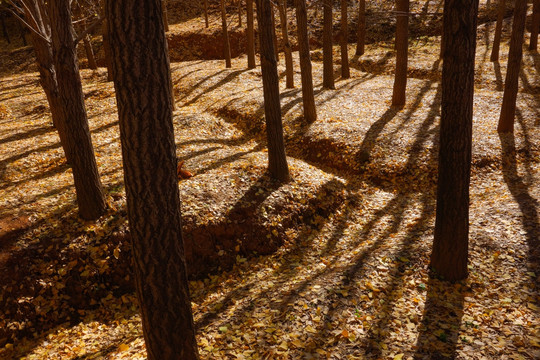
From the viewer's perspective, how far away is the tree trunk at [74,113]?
6516 mm

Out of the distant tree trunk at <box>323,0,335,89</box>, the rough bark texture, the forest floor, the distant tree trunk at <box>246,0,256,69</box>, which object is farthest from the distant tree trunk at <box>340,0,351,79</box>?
the rough bark texture

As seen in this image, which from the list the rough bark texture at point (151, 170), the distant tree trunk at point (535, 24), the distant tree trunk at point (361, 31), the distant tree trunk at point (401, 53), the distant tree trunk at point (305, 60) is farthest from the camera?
the distant tree trunk at point (361, 31)

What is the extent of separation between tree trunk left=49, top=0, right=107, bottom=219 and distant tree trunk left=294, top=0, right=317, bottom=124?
8211 mm

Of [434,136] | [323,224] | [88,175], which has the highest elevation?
[88,175]

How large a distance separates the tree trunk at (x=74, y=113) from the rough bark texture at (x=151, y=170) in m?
4.48

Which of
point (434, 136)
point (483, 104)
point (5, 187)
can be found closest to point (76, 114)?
point (5, 187)

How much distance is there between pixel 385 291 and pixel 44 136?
1305cm

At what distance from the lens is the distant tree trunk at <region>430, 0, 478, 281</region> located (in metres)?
5.00

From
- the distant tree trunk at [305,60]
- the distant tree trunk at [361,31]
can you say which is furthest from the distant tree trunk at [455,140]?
the distant tree trunk at [361,31]

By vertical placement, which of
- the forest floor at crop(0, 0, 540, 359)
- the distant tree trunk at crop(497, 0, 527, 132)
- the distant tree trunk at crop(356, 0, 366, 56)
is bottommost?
the forest floor at crop(0, 0, 540, 359)

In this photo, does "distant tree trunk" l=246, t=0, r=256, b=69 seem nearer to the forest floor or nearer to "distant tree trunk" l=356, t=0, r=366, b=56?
"distant tree trunk" l=356, t=0, r=366, b=56

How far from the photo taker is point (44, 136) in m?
12.6

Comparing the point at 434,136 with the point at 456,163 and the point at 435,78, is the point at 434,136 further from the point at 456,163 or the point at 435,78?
the point at 435,78

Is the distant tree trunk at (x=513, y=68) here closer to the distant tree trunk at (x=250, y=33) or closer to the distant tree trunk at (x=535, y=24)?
the distant tree trunk at (x=250, y=33)
